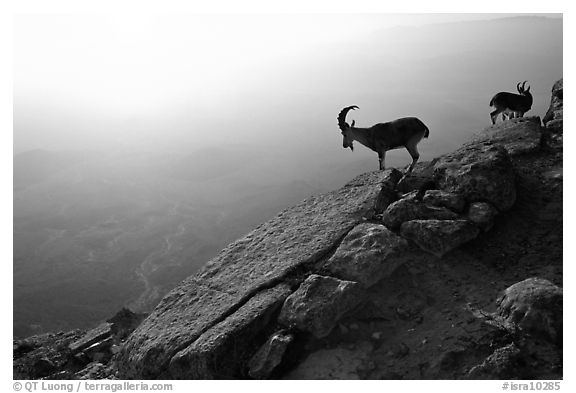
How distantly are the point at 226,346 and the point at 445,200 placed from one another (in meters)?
5.32

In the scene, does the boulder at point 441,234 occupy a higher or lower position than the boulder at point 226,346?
higher

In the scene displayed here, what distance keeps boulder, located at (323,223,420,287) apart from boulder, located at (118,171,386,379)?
0.60 metres

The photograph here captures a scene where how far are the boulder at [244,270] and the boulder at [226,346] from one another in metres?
0.42

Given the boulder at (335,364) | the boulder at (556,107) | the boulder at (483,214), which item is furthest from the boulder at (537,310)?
the boulder at (556,107)

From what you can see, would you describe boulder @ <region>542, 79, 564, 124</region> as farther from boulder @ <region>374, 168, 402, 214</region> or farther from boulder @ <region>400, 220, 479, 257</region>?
boulder @ <region>400, 220, 479, 257</region>

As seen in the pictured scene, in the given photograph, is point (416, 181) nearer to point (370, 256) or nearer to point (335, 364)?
point (370, 256)

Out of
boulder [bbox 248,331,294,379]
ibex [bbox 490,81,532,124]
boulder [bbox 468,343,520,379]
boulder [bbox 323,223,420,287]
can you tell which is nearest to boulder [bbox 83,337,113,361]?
boulder [bbox 248,331,294,379]

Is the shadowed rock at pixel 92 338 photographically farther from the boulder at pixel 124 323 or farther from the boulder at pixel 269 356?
the boulder at pixel 269 356

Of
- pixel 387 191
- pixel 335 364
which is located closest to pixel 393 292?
pixel 335 364

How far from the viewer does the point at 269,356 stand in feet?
24.1

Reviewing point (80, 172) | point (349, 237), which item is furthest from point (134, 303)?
point (80, 172)

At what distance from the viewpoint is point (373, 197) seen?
34.0 ft

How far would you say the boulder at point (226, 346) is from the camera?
25.0ft

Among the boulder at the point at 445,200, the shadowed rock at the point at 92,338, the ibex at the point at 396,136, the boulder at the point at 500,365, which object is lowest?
the shadowed rock at the point at 92,338
